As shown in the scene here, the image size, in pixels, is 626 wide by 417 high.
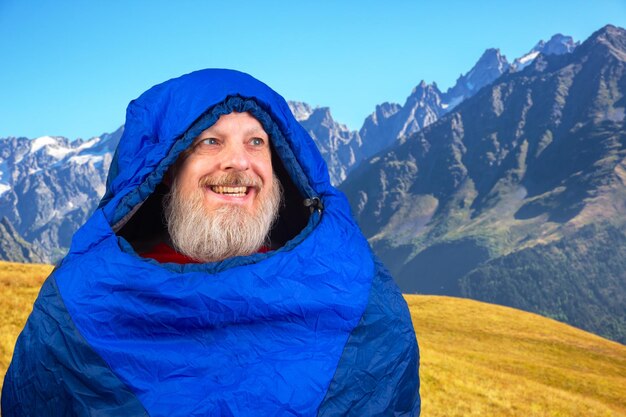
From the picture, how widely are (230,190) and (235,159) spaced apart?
0.36 meters

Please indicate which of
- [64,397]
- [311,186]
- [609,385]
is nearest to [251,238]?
[311,186]

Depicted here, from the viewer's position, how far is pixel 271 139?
498 centimetres

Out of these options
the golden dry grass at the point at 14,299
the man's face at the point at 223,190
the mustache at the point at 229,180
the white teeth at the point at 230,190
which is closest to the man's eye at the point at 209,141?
the man's face at the point at 223,190

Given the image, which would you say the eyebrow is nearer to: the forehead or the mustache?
the forehead

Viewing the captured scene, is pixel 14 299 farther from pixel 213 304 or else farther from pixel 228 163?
pixel 213 304

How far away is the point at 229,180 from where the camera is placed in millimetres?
4746

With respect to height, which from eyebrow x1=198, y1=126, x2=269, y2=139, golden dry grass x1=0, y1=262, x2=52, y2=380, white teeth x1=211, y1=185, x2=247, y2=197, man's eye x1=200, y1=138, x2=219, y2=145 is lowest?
golden dry grass x1=0, y1=262, x2=52, y2=380

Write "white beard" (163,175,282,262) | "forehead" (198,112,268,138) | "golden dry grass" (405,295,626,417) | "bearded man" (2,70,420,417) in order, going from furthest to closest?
"golden dry grass" (405,295,626,417) < "white beard" (163,175,282,262) < "forehead" (198,112,268,138) < "bearded man" (2,70,420,417)

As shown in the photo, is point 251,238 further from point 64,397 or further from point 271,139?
point 64,397

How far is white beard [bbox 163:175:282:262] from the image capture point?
476 cm

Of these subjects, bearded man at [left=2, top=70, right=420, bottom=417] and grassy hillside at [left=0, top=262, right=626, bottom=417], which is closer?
bearded man at [left=2, top=70, right=420, bottom=417]

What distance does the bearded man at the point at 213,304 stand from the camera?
370cm

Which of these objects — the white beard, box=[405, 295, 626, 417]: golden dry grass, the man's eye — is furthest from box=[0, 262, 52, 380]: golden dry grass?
box=[405, 295, 626, 417]: golden dry grass

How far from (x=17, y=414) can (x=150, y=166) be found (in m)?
2.32
